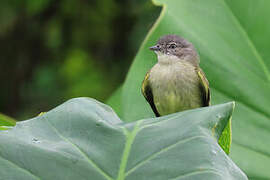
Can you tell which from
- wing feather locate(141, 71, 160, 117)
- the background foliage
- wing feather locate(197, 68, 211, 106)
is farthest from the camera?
the background foliage

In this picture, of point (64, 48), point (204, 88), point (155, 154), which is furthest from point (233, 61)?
point (64, 48)

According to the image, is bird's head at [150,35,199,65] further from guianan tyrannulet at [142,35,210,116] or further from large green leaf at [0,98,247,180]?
large green leaf at [0,98,247,180]

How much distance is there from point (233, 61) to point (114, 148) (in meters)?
1.45

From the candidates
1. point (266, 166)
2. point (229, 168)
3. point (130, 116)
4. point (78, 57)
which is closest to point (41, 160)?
point (229, 168)

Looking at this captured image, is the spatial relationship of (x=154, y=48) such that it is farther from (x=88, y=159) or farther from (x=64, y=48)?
(x=64, y=48)

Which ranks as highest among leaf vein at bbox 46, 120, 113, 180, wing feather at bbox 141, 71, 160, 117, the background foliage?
leaf vein at bbox 46, 120, 113, 180

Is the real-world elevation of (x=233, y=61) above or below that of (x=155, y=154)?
below

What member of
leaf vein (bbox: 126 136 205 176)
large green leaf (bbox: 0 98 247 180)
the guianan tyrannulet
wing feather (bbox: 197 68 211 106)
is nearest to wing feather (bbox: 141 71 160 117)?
the guianan tyrannulet

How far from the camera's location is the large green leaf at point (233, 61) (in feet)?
8.59

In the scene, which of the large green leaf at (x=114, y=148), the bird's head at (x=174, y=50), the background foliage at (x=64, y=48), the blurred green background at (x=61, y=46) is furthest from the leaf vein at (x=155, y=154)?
the blurred green background at (x=61, y=46)

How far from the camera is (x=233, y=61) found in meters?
2.69

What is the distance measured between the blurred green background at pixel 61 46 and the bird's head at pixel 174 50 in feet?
7.07

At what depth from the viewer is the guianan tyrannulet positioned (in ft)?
8.29

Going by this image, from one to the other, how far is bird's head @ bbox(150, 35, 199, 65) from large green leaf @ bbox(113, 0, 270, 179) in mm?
54
